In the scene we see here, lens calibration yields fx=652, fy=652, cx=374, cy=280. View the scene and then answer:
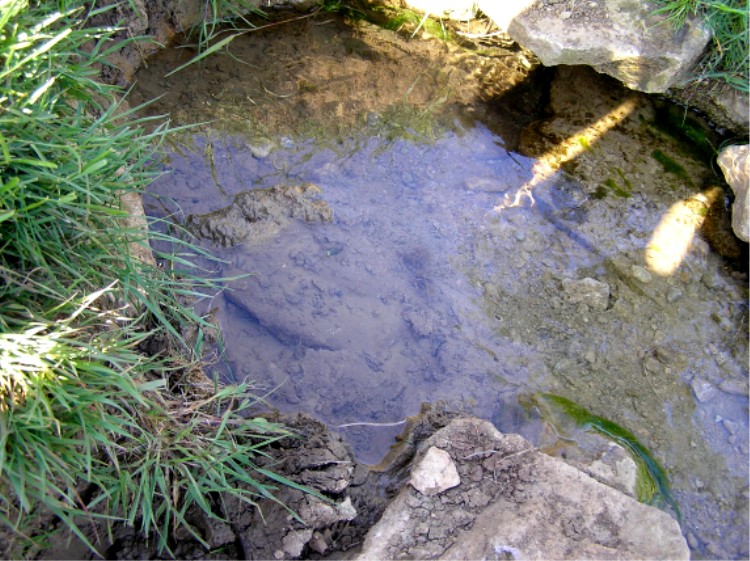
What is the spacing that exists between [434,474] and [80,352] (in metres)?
1.20

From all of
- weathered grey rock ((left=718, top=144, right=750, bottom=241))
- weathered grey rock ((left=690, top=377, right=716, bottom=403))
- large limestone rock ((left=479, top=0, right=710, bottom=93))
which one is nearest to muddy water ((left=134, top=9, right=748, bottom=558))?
weathered grey rock ((left=690, top=377, right=716, bottom=403))

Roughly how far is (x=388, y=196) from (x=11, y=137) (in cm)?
177

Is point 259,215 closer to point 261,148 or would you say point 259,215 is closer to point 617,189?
point 261,148

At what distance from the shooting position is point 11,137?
1884 millimetres

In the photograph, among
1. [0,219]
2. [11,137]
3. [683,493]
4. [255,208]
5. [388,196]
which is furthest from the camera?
[388,196]

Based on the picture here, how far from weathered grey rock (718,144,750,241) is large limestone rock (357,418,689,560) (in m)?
1.75

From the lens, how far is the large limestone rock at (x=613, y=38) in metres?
3.31

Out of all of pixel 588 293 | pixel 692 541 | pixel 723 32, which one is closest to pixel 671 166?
pixel 723 32

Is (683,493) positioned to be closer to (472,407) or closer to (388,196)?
(472,407)

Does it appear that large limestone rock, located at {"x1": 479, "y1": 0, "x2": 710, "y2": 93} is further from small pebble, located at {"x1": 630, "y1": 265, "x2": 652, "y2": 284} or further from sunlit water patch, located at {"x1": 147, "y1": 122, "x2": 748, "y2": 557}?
small pebble, located at {"x1": 630, "y1": 265, "x2": 652, "y2": 284}

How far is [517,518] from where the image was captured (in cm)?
211

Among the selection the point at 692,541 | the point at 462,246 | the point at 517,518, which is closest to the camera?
the point at 517,518

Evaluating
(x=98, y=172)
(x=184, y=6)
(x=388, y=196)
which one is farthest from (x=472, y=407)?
(x=184, y=6)

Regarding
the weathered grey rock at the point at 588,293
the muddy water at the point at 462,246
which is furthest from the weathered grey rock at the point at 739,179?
the weathered grey rock at the point at 588,293
